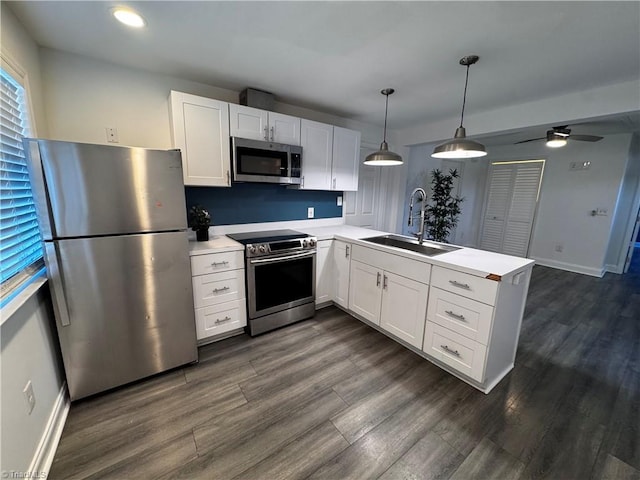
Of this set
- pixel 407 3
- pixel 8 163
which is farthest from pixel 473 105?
pixel 8 163

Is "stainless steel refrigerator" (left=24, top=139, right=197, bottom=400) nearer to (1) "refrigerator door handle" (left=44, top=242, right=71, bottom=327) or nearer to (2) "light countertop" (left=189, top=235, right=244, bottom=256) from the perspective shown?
(1) "refrigerator door handle" (left=44, top=242, right=71, bottom=327)

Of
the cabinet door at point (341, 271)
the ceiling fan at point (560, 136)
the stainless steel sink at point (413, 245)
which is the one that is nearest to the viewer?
the stainless steel sink at point (413, 245)

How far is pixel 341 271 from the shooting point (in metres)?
2.92

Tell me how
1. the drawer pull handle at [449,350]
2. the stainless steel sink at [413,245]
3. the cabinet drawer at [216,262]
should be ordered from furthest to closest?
the stainless steel sink at [413,245], the cabinet drawer at [216,262], the drawer pull handle at [449,350]

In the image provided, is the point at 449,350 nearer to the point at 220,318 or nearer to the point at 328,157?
the point at 220,318

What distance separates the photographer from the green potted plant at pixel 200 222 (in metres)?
2.42

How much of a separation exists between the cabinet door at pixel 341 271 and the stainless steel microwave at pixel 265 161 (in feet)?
2.87

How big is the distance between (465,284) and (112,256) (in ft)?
7.88

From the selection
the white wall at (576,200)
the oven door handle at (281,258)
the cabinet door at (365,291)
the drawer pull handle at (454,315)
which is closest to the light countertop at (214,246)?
the oven door handle at (281,258)

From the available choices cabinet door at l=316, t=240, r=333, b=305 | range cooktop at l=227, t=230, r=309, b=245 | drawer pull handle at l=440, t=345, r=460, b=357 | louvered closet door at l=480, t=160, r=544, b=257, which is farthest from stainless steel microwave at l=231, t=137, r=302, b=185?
louvered closet door at l=480, t=160, r=544, b=257

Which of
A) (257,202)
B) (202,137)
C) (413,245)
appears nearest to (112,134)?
(202,137)

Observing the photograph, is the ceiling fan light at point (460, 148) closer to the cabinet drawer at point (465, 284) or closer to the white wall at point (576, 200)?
the cabinet drawer at point (465, 284)

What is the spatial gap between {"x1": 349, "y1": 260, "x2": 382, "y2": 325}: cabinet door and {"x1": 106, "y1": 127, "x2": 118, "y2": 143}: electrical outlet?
2.47m

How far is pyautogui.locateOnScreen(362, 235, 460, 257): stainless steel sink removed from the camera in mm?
2322
